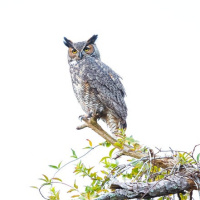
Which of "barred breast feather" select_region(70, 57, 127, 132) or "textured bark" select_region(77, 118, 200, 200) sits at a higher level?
"barred breast feather" select_region(70, 57, 127, 132)

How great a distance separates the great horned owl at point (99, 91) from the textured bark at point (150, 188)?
2.50 metres

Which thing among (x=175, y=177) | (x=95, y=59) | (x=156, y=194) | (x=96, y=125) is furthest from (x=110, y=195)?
(x=95, y=59)

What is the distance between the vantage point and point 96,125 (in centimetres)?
350

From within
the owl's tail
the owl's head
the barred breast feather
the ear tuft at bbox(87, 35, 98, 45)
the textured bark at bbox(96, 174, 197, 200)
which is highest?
the ear tuft at bbox(87, 35, 98, 45)

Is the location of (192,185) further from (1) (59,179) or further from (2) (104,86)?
(2) (104,86)

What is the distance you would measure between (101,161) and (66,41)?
3.21 metres

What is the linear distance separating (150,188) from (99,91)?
9.62ft

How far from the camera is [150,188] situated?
187cm

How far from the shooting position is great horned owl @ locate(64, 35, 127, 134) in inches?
184

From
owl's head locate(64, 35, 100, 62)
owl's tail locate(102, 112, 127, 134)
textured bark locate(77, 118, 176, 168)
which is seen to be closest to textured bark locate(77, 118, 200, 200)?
textured bark locate(77, 118, 176, 168)

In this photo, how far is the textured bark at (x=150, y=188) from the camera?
71.2 inches

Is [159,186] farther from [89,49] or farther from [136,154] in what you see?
[89,49]

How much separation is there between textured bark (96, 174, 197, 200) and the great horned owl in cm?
250

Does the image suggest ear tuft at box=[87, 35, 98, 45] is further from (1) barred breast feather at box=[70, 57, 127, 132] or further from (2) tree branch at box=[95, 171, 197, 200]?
(2) tree branch at box=[95, 171, 197, 200]
